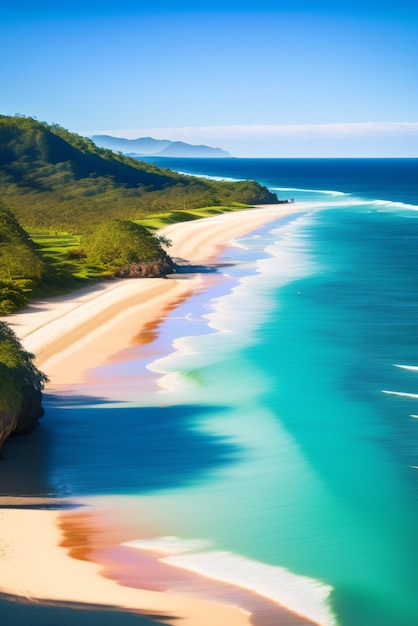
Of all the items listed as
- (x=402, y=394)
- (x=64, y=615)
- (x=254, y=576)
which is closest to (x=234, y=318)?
(x=402, y=394)

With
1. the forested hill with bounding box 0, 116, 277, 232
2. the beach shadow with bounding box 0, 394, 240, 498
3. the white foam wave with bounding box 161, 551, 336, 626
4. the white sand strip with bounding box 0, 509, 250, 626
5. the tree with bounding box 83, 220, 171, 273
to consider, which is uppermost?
the forested hill with bounding box 0, 116, 277, 232

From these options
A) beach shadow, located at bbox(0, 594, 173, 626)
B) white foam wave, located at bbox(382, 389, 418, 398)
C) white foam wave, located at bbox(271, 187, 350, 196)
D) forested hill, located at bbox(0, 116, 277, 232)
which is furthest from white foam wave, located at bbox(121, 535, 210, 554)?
white foam wave, located at bbox(271, 187, 350, 196)

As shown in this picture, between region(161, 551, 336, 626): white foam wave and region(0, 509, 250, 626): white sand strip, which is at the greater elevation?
region(0, 509, 250, 626): white sand strip

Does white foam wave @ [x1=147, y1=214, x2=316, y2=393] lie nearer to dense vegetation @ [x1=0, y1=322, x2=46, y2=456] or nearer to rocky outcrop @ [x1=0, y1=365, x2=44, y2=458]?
dense vegetation @ [x1=0, y1=322, x2=46, y2=456]

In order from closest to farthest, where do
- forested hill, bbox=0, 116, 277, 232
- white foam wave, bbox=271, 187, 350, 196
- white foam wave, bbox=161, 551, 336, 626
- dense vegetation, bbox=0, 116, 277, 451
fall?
1. white foam wave, bbox=161, 551, 336, 626
2. dense vegetation, bbox=0, 116, 277, 451
3. forested hill, bbox=0, 116, 277, 232
4. white foam wave, bbox=271, 187, 350, 196

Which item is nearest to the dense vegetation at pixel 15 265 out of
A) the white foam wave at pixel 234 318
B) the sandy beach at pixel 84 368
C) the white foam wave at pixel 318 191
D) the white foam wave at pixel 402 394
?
the sandy beach at pixel 84 368

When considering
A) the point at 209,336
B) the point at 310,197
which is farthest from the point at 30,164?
the point at 209,336

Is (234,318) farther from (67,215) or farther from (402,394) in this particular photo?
(67,215)
